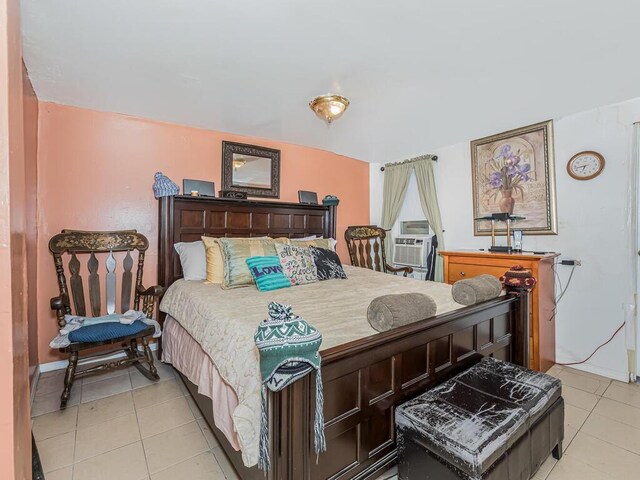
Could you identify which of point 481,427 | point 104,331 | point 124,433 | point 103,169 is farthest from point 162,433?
point 103,169

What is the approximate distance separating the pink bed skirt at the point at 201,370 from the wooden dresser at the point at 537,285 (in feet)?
8.12

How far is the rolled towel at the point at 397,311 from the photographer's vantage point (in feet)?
4.61

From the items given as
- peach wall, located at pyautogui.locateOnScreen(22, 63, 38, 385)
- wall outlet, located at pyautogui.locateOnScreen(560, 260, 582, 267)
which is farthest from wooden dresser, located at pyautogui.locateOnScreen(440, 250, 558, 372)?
peach wall, located at pyautogui.locateOnScreen(22, 63, 38, 385)

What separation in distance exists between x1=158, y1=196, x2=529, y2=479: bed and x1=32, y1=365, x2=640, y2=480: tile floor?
172 mm

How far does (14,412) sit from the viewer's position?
648mm

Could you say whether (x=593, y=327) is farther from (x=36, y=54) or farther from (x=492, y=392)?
(x=36, y=54)

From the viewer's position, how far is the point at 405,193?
4.17 meters

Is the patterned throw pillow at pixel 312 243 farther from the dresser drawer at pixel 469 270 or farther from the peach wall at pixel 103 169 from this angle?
the dresser drawer at pixel 469 270

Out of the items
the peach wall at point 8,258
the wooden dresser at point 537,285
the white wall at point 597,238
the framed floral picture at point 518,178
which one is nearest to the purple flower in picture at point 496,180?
the framed floral picture at point 518,178

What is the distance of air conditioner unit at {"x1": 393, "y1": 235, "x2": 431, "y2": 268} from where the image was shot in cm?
384

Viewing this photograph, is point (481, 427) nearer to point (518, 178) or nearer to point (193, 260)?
point (193, 260)

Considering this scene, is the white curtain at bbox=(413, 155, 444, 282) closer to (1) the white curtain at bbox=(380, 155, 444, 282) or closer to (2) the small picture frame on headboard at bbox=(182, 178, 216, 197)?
(1) the white curtain at bbox=(380, 155, 444, 282)

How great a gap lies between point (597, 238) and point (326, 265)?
2373mm

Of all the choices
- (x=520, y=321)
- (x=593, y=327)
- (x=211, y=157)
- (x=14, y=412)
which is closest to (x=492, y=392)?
(x=520, y=321)
